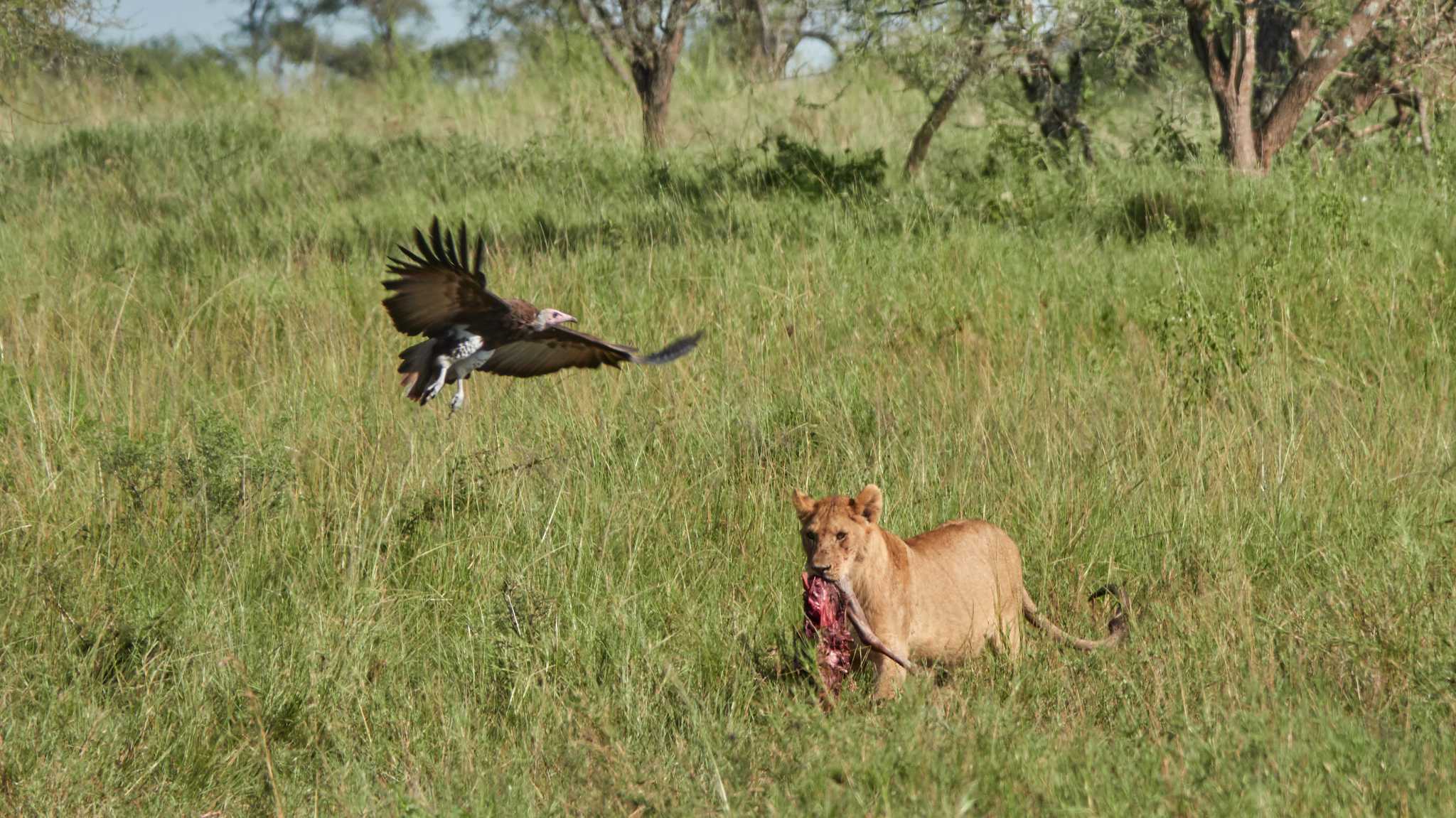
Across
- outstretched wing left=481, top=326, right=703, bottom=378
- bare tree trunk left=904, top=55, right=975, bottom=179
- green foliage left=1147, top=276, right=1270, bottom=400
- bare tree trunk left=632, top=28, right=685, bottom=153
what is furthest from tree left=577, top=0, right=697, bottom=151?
outstretched wing left=481, top=326, right=703, bottom=378

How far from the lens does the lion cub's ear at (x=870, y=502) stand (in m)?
3.40

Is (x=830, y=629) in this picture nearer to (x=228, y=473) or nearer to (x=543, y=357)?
(x=543, y=357)

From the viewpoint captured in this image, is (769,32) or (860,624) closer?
(860,624)

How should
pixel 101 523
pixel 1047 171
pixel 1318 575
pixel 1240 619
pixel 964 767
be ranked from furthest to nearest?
pixel 1047 171 → pixel 101 523 → pixel 1318 575 → pixel 1240 619 → pixel 964 767

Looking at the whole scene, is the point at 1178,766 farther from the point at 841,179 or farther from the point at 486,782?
the point at 841,179

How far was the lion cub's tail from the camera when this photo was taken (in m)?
3.68

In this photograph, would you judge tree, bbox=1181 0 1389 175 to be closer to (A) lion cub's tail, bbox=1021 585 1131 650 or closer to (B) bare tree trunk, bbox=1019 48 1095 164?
(B) bare tree trunk, bbox=1019 48 1095 164

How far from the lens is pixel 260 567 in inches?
166

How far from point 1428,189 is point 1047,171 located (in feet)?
7.15

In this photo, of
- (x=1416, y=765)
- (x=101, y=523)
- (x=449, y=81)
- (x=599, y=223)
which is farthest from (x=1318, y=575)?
(x=449, y=81)

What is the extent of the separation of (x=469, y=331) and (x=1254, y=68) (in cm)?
643

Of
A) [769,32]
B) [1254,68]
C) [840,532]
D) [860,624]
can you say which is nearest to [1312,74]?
[1254,68]

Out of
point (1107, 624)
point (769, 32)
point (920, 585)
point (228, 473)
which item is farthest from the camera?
point (769, 32)

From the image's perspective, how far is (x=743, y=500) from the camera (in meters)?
Result: 4.66
